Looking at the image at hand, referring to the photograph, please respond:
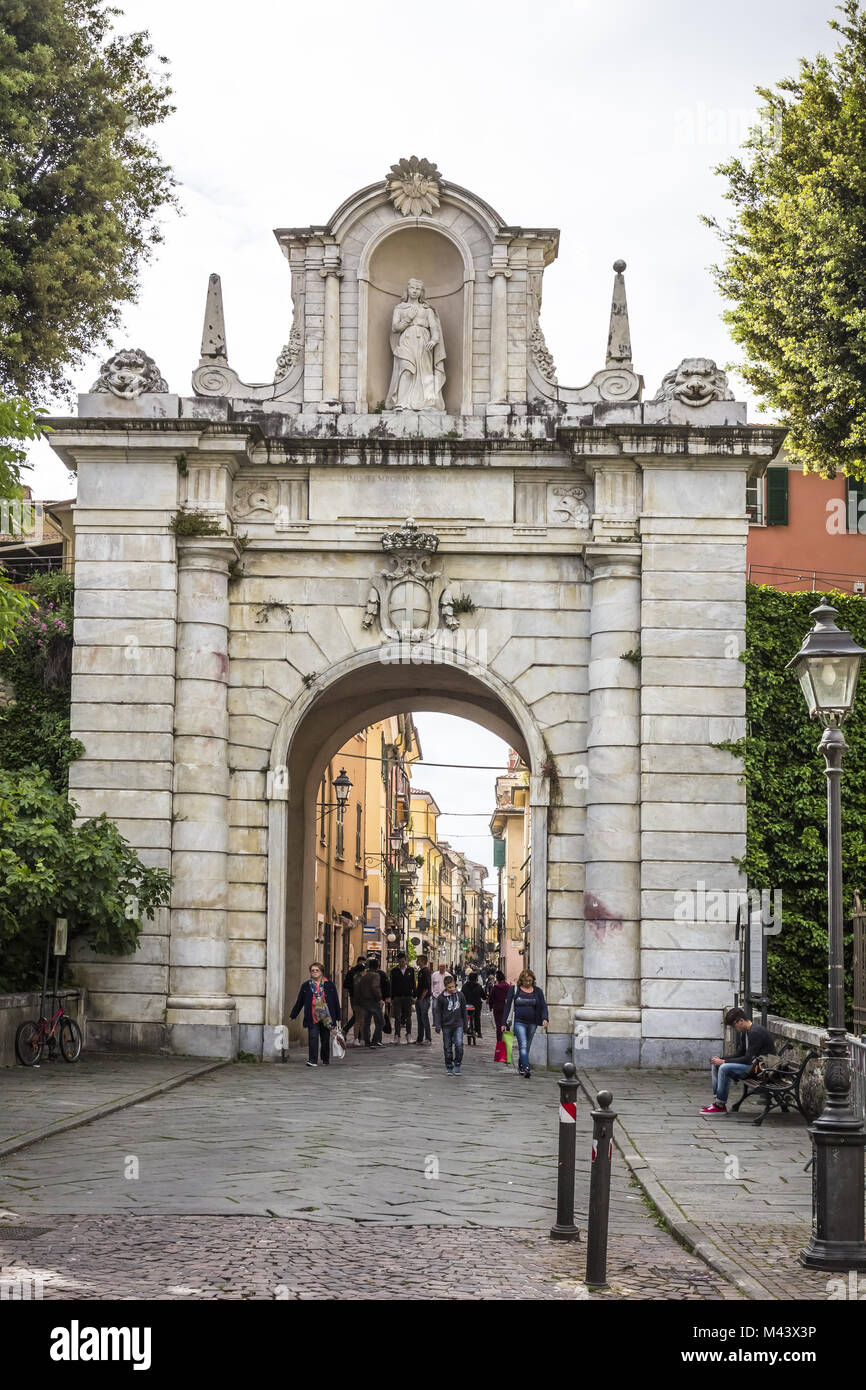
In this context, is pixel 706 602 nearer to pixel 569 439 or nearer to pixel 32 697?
pixel 569 439

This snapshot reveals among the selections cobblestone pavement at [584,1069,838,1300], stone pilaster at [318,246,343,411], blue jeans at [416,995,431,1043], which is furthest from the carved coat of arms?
blue jeans at [416,995,431,1043]

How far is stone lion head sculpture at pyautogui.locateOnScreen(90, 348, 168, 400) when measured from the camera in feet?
68.8

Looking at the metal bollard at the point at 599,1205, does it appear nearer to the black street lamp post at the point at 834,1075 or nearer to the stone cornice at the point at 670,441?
the black street lamp post at the point at 834,1075

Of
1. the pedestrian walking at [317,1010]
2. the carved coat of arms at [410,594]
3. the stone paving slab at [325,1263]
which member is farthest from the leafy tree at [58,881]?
the stone paving slab at [325,1263]

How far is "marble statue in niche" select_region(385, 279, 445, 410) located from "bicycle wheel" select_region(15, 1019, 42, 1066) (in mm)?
9212

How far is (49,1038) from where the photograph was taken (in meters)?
18.4

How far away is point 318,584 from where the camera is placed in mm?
21453

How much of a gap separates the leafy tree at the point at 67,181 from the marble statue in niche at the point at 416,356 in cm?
552

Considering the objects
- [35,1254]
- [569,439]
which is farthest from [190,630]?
[35,1254]

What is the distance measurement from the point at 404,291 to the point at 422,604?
15.3 ft

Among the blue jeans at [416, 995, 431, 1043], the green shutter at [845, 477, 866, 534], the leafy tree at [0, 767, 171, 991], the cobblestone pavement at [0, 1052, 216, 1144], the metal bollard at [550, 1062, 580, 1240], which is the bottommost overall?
the blue jeans at [416, 995, 431, 1043]

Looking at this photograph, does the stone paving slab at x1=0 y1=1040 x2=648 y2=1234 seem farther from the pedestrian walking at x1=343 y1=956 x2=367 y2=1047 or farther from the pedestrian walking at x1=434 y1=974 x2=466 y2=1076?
the pedestrian walking at x1=343 y1=956 x2=367 y2=1047

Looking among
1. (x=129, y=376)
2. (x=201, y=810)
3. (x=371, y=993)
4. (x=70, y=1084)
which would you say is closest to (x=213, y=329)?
(x=129, y=376)

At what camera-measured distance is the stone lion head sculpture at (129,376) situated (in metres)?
21.0
